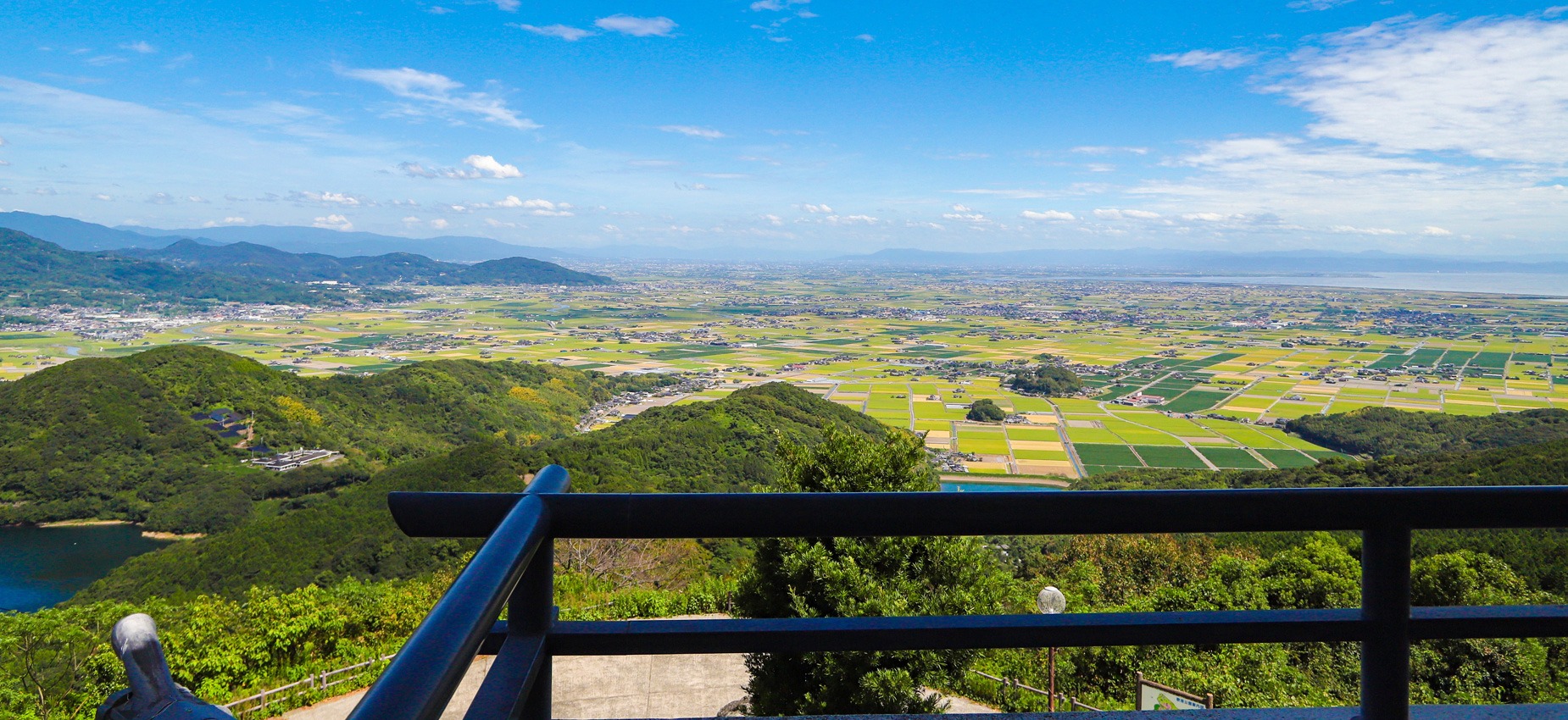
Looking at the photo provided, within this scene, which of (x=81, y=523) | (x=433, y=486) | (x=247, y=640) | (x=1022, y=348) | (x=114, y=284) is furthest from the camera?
(x=114, y=284)

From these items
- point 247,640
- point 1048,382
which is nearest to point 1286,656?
point 247,640

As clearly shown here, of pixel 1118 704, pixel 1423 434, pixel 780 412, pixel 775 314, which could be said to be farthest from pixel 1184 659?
pixel 775 314

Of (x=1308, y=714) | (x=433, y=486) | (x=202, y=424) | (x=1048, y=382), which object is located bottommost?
(x=202, y=424)

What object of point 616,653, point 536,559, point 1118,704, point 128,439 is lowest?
point 128,439

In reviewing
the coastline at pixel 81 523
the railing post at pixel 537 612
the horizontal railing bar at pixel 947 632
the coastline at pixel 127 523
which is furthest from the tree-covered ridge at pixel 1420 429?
the coastline at pixel 81 523

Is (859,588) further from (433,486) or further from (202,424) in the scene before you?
(202,424)

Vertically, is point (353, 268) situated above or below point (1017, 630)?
above

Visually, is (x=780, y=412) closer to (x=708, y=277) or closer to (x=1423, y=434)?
(x=1423, y=434)
